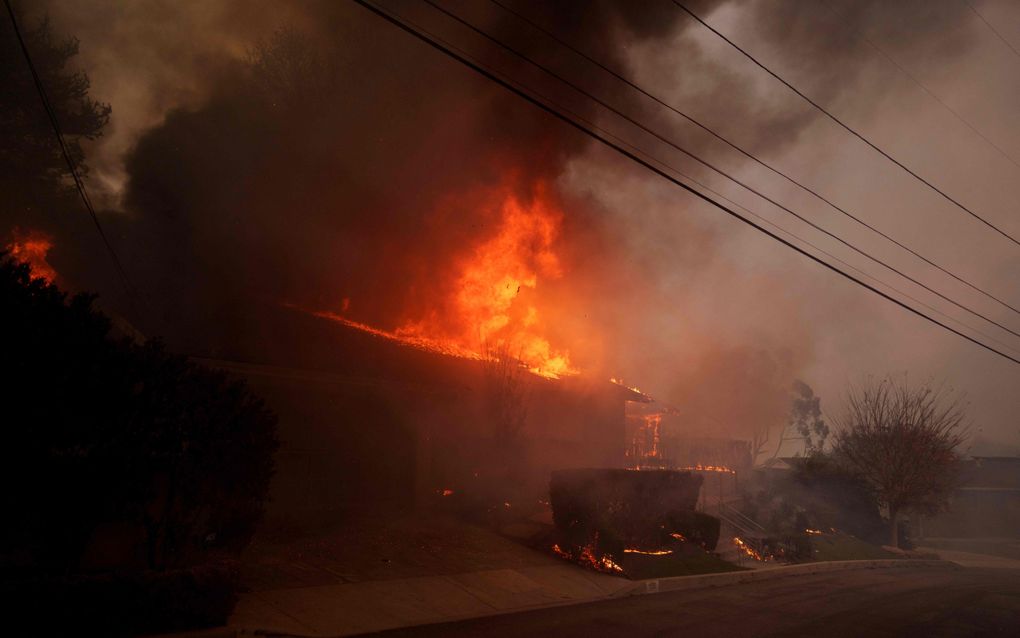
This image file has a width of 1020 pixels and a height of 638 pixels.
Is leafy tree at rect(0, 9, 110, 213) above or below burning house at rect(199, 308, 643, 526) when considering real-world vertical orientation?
above

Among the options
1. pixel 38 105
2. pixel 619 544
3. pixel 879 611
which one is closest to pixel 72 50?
pixel 38 105

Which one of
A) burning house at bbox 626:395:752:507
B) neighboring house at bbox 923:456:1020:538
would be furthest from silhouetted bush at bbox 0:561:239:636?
neighboring house at bbox 923:456:1020:538

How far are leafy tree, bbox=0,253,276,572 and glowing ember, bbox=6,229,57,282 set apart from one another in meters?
15.4

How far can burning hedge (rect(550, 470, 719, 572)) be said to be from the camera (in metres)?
13.9

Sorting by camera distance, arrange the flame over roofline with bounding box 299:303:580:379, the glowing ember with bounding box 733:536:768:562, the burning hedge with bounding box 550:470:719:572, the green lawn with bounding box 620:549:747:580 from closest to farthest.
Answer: the green lawn with bounding box 620:549:747:580
the burning hedge with bounding box 550:470:719:572
the glowing ember with bounding box 733:536:768:562
the flame over roofline with bounding box 299:303:580:379

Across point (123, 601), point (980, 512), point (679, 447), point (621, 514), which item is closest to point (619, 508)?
point (621, 514)

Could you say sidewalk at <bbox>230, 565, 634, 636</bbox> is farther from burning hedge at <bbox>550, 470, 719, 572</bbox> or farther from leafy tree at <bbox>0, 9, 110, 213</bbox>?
leafy tree at <bbox>0, 9, 110, 213</bbox>

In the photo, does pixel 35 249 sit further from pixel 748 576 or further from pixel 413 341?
pixel 748 576

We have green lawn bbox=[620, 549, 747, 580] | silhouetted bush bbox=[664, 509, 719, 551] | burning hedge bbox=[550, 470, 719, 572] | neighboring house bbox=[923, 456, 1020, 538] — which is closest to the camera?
green lawn bbox=[620, 549, 747, 580]

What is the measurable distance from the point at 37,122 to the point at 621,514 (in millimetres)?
23204

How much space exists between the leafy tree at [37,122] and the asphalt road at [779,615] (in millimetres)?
23136

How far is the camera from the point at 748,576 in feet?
50.2

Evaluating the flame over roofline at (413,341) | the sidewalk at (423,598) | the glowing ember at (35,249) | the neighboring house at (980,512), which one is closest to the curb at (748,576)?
the sidewalk at (423,598)

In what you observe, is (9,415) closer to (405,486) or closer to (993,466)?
(405,486)
